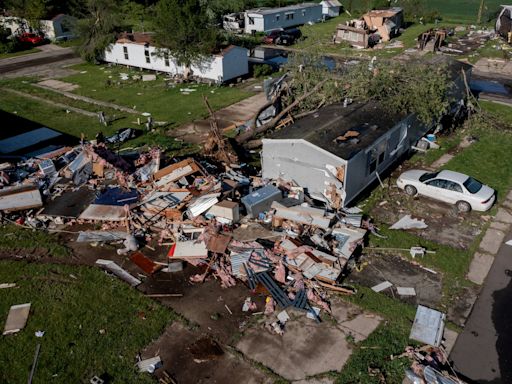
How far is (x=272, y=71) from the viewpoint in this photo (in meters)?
39.5

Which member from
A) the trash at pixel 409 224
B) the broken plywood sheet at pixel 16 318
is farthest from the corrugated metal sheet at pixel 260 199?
the broken plywood sheet at pixel 16 318

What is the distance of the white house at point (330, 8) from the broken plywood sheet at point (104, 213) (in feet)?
175

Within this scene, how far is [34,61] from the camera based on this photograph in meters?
46.1

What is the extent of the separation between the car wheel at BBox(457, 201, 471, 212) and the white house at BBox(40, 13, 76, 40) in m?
50.2

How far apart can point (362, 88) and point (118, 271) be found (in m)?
15.5

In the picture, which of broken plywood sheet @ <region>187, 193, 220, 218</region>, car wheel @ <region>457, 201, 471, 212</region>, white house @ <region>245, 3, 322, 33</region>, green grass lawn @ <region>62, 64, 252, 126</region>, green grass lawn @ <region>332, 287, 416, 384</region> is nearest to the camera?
green grass lawn @ <region>332, 287, 416, 384</region>

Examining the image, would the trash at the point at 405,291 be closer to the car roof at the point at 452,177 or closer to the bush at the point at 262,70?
the car roof at the point at 452,177

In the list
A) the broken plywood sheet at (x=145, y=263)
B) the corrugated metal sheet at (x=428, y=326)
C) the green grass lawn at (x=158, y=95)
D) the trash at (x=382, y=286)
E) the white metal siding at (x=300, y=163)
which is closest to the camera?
the corrugated metal sheet at (x=428, y=326)

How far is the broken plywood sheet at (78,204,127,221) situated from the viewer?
1830 centimetres

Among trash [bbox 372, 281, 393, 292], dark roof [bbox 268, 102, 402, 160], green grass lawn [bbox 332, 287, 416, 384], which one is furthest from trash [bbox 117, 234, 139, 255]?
trash [bbox 372, 281, 393, 292]

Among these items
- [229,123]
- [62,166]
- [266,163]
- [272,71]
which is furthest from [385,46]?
[62,166]

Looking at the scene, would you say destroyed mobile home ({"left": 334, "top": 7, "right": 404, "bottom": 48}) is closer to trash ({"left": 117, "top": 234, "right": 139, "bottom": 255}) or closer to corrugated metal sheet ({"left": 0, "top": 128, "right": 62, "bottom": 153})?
corrugated metal sheet ({"left": 0, "top": 128, "right": 62, "bottom": 153})

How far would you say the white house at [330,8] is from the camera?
207 ft

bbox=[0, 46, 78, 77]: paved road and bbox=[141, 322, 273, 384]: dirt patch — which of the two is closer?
bbox=[141, 322, 273, 384]: dirt patch
